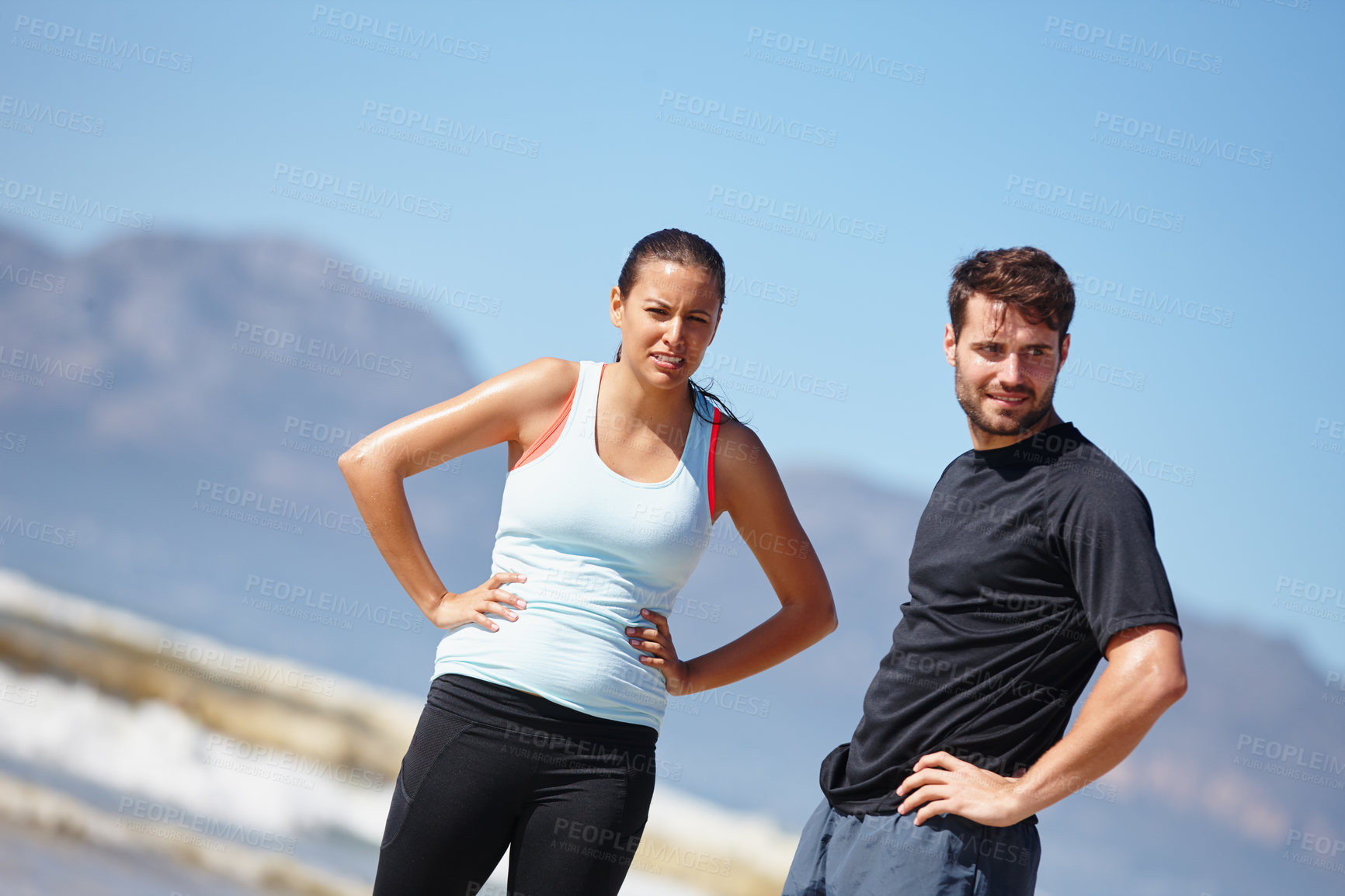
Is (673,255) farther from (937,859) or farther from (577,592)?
(937,859)

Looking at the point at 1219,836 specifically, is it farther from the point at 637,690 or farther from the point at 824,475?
the point at 637,690

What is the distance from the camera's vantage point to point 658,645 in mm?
2137

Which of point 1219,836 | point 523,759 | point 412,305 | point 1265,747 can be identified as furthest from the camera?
point 412,305

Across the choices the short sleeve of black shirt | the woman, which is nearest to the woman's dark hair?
the woman

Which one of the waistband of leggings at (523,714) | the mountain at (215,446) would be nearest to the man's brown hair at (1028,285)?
the waistband of leggings at (523,714)

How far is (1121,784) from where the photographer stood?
14.0 m

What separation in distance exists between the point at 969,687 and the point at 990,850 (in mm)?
290

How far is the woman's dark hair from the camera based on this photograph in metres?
2.23

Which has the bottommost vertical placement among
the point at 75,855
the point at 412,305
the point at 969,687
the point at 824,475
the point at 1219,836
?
the point at 75,855

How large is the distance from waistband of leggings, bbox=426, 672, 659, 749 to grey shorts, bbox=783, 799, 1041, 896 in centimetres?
46

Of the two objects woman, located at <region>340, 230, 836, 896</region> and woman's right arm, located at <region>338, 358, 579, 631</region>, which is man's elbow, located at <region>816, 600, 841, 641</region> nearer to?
woman, located at <region>340, 230, 836, 896</region>

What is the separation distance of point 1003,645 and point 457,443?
127cm

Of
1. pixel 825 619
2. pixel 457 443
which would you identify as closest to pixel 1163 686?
pixel 825 619

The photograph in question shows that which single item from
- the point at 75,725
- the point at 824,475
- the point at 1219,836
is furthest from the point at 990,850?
the point at 824,475
